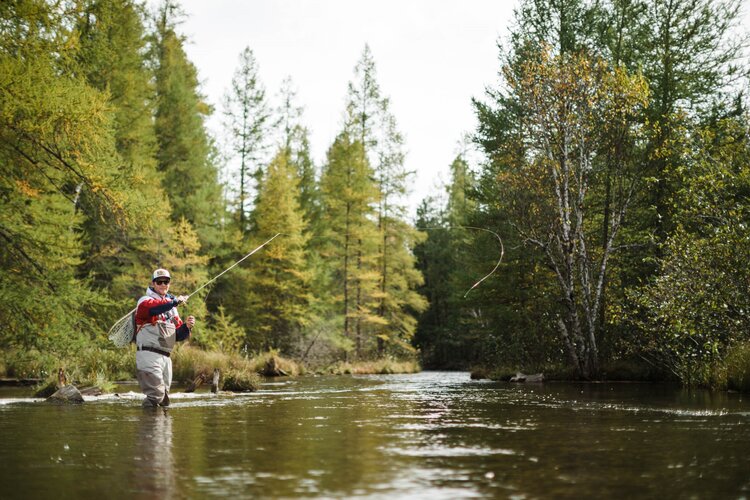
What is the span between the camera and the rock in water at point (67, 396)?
13.8 metres

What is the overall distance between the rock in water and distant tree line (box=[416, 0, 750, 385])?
11690 millimetres

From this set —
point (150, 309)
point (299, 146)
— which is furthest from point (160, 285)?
point (299, 146)

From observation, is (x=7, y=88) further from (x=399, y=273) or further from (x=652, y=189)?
(x=399, y=273)

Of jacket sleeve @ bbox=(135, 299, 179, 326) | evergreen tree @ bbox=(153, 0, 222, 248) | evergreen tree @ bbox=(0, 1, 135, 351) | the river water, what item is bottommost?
the river water

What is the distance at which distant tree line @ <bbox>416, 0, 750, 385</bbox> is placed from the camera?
680 inches

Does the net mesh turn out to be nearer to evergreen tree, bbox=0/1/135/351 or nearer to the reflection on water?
the reflection on water

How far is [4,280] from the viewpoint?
1592 cm

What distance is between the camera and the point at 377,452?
6.94m

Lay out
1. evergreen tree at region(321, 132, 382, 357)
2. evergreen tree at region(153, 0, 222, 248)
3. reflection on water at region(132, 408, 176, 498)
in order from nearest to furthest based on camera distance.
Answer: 1. reflection on water at region(132, 408, 176, 498)
2. evergreen tree at region(153, 0, 222, 248)
3. evergreen tree at region(321, 132, 382, 357)

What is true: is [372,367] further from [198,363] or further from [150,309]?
[150,309]

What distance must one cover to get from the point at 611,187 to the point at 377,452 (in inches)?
913

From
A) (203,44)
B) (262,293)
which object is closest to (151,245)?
(262,293)

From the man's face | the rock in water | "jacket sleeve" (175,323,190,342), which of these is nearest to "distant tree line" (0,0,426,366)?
the rock in water

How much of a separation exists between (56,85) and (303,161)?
132ft
